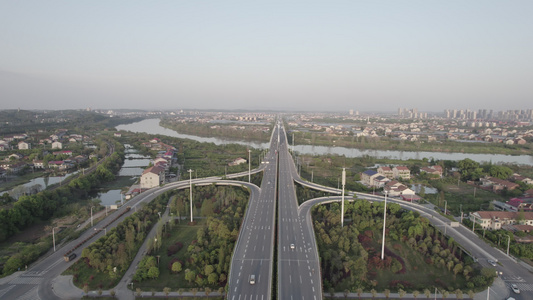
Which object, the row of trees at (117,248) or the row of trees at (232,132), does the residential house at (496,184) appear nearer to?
the row of trees at (117,248)

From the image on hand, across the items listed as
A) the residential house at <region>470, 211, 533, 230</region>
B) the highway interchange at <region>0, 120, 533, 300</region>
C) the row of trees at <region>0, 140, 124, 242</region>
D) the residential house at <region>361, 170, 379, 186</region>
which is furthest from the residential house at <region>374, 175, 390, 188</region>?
the row of trees at <region>0, 140, 124, 242</region>

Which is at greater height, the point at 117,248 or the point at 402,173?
the point at 402,173

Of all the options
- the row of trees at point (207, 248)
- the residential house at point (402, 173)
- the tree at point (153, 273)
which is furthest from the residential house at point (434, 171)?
the tree at point (153, 273)

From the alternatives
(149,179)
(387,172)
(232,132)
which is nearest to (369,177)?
(387,172)

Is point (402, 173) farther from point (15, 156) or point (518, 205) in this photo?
point (15, 156)

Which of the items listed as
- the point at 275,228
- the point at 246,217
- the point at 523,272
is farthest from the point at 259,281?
the point at 523,272

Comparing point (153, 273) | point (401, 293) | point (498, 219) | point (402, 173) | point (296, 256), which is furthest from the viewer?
point (402, 173)

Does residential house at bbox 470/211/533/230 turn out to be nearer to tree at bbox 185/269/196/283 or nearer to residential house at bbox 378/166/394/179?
residential house at bbox 378/166/394/179
